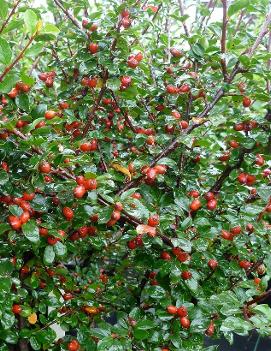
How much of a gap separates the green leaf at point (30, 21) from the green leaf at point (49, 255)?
675mm

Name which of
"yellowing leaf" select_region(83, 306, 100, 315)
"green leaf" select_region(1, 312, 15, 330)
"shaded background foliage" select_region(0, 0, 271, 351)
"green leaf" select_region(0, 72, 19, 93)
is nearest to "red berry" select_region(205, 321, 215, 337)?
"shaded background foliage" select_region(0, 0, 271, 351)

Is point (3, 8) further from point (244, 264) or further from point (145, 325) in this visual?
point (244, 264)

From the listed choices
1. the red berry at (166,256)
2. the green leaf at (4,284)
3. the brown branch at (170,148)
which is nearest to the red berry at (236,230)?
the red berry at (166,256)

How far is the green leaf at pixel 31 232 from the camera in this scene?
1256 mm

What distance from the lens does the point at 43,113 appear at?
1.41 meters

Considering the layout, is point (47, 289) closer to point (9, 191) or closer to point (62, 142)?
point (9, 191)

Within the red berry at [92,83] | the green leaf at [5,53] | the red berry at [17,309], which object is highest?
the green leaf at [5,53]

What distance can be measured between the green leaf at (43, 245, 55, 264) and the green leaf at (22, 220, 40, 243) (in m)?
0.14

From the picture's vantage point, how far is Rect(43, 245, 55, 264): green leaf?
1386 millimetres

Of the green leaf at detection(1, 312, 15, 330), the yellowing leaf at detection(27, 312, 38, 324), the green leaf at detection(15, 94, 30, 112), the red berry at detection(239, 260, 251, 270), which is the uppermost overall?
the green leaf at detection(15, 94, 30, 112)

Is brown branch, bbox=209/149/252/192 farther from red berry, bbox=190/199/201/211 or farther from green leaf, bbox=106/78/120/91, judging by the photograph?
green leaf, bbox=106/78/120/91

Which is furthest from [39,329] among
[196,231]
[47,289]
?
[196,231]

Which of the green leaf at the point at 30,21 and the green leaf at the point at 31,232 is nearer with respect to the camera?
the green leaf at the point at 30,21

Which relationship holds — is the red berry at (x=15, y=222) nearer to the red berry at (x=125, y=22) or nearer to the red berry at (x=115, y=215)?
the red berry at (x=115, y=215)
